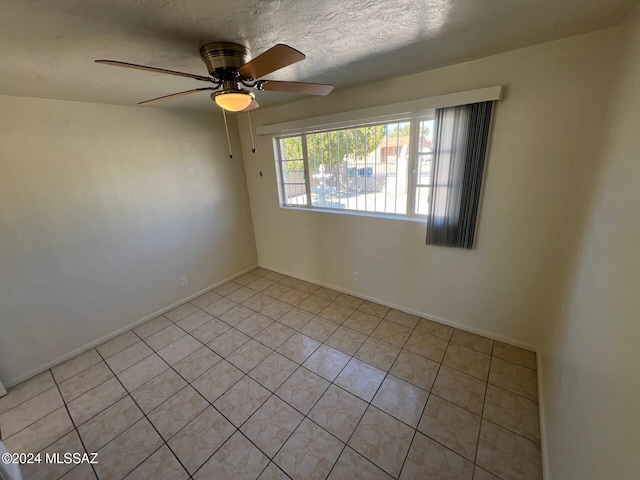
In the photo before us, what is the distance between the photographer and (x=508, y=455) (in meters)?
1.40

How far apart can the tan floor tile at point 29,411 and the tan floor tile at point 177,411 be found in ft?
2.70

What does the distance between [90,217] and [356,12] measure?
2.73 m

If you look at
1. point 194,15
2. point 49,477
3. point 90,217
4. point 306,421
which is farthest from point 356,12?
point 49,477

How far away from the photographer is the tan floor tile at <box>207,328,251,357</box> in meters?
2.31

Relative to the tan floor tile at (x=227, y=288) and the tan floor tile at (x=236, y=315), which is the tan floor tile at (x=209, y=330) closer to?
the tan floor tile at (x=236, y=315)

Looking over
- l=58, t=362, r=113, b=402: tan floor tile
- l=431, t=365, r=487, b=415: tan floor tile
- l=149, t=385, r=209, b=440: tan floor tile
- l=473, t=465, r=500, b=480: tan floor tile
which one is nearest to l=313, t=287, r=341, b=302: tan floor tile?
l=431, t=365, r=487, b=415: tan floor tile

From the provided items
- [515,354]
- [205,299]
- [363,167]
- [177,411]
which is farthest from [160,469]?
[363,167]

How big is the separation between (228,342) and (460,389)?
201cm

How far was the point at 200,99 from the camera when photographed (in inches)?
95.5

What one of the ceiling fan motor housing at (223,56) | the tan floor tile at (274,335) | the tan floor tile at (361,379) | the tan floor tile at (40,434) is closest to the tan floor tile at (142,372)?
the tan floor tile at (40,434)

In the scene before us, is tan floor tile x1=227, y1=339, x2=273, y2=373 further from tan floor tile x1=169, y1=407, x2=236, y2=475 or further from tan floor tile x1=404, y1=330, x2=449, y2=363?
tan floor tile x1=404, y1=330, x2=449, y2=363

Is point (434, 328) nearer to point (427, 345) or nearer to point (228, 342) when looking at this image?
point (427, 345)

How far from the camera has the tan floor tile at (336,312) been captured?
8.78 ft

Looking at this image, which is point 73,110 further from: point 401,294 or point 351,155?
point 401,294
